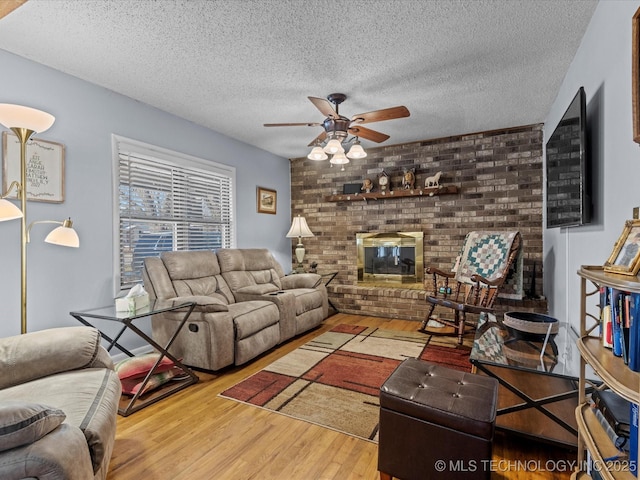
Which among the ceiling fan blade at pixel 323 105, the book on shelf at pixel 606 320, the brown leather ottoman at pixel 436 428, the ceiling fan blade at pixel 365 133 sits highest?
the ceiling fan blade at pixel 323 105

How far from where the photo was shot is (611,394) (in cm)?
125

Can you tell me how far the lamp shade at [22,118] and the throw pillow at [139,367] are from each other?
5.67ft

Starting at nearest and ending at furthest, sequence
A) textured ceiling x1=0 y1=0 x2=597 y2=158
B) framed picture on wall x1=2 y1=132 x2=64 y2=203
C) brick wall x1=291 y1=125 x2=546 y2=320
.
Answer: textured ceiling x1=0 y1=0 x2=597 y2=158, framed picture on wall x1=2 y1=132 x2=64 y2=203, brick wall x1=291 y1=125 x2=546 y2=320

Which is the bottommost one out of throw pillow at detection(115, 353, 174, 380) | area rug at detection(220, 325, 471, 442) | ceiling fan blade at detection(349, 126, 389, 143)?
area rug at detection(220, 325, 471, 442)

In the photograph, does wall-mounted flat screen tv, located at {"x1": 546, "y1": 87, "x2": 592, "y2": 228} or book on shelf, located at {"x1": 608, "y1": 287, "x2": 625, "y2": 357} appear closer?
book on shelf, located at {"x1": 608, "y1": 287, "x2": 625, "y2": 357}

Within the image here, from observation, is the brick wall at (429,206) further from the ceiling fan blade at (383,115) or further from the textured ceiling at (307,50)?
the ceiling fan blade at (383,115)

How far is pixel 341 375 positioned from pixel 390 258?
2473mm

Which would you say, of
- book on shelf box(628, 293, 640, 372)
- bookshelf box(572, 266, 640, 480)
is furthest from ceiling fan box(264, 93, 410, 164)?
book on shelf box(628, 293, 640, 372)

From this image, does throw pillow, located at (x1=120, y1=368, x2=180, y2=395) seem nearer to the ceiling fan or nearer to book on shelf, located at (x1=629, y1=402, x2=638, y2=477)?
the ceiling fan

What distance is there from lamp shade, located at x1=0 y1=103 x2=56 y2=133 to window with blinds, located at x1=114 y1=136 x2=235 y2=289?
1.06 metres

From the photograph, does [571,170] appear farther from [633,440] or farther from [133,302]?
[133,302]

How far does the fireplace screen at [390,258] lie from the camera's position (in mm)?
4676

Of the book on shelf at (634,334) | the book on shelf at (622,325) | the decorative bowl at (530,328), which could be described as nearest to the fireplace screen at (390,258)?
the decorative bowl at (530,328)

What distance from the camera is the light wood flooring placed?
161 cm
